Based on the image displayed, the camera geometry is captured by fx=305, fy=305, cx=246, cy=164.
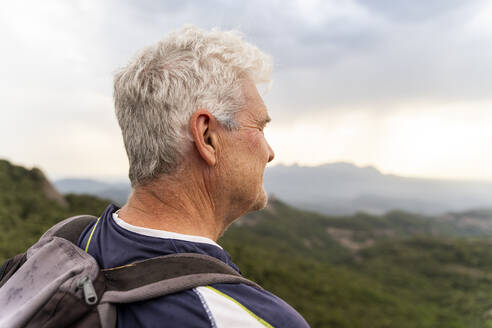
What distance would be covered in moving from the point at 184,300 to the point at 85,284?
1.26 feet

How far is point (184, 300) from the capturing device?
44.0 inches

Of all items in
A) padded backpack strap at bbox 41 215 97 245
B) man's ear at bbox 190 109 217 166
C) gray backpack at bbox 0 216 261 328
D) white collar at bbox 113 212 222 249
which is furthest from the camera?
padded backpack strap at bbox 41 215 97 245

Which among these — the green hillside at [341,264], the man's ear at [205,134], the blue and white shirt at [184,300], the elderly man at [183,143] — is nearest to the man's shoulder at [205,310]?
the blue and white shirt at [184,300]

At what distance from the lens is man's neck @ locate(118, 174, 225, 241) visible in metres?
1.53

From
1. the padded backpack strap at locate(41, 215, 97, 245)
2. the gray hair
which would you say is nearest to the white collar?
the gray hair

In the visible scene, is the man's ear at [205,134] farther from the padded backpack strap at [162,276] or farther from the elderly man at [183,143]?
the padded backpack strap at [162,276]

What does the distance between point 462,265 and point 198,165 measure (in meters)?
47.3

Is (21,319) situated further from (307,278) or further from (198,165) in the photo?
(307,278)

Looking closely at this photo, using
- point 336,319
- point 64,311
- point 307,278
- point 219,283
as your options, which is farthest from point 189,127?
point 307,278

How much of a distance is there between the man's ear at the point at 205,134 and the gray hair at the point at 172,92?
4cm

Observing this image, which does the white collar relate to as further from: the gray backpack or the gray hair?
the gray hair

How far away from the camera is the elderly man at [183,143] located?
145 cm

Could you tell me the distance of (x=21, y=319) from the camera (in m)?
1.10

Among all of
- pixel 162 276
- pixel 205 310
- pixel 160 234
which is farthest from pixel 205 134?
Result: pixel 205 310
